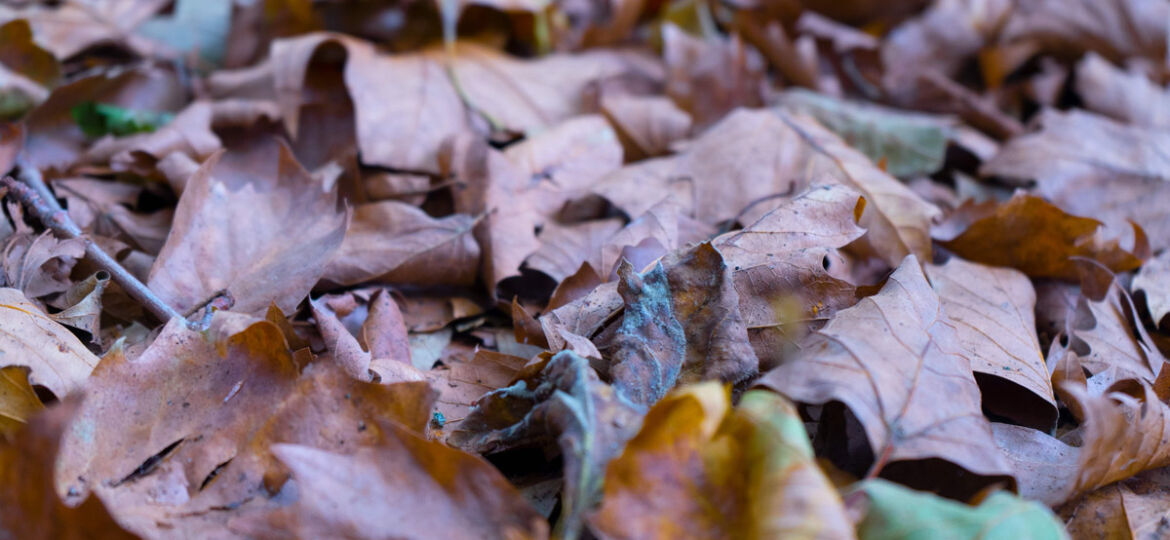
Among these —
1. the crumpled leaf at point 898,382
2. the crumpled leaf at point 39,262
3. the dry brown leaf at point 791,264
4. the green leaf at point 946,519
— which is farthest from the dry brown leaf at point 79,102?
the green leaf at point 946,519

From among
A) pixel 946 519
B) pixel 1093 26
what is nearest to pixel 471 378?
pixel 946 519

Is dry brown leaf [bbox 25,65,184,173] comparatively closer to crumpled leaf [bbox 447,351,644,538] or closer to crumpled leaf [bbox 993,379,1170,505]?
crumpled leaf [bbox 447,351,644,538]

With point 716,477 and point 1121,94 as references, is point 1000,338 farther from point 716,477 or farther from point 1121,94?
point 1121,94

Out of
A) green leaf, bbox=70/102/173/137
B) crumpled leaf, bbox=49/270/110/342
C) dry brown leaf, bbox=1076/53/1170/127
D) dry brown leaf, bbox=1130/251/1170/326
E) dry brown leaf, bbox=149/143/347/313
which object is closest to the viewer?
crumpled leaf, bbox=49/270/110/342

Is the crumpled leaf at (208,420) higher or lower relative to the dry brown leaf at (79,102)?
lower

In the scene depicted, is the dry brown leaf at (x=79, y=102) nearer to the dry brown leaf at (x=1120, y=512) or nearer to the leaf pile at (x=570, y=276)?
the leaf pile at (x=570, y=276)

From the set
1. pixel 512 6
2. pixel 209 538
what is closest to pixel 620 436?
pixel 209 538

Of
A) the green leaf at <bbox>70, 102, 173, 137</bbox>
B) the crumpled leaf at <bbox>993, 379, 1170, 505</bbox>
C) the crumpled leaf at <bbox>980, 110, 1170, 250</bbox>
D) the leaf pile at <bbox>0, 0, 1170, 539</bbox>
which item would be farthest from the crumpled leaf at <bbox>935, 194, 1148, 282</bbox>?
the green leaf at <bbox>70, 102, 173, 137</bbox>
